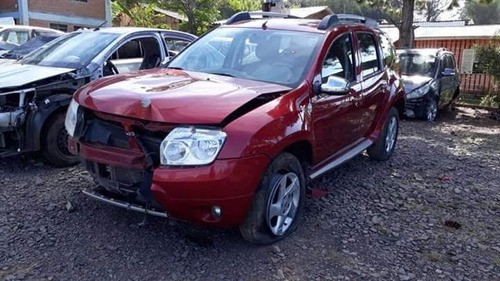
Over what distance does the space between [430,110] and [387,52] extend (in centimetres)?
573

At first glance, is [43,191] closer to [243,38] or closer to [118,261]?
[118,261]

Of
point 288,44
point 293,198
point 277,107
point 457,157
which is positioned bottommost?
point 457,157

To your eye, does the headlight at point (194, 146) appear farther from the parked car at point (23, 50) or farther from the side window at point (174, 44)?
the parked car at point (23, 50)

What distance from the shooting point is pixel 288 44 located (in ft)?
15.7

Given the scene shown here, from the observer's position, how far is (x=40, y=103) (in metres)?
5.38

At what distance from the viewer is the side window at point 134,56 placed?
6.57m

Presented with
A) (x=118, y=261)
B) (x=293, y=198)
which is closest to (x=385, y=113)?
(x=293, y=198)

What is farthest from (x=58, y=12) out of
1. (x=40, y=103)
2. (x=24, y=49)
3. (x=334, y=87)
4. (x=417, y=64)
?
(x=334, y=87)

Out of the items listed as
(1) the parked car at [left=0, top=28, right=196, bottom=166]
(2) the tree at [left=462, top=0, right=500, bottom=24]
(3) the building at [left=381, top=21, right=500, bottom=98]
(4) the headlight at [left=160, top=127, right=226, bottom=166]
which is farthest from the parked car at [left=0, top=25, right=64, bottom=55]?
(2) the tree at [left=462, top=0, right=500, bottom=24]

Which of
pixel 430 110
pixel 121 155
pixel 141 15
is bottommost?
pixel 430 110

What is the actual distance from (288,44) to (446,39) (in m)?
24.1

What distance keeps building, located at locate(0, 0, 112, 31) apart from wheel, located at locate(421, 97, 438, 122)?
19.9 meters

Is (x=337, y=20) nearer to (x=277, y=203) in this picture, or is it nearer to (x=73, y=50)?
(x=277, y=203)

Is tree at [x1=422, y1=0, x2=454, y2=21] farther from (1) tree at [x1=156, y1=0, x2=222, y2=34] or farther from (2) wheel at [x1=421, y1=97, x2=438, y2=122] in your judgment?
(1) tree at [x1=156, y1=0, x2=222, y2=34]
